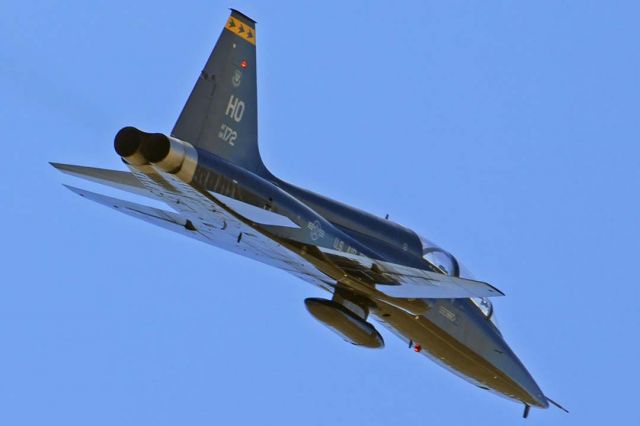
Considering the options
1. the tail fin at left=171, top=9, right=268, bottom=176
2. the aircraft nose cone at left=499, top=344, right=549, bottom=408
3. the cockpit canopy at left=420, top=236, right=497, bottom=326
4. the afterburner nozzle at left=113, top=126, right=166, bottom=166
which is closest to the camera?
the afterburner nozzle at left=113, top=126, right=166, bottom=166

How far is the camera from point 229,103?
19500 mm

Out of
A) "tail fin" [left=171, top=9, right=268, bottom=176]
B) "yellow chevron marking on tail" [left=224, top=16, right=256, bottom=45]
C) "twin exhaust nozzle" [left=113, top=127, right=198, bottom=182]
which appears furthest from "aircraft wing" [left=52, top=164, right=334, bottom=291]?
"yellow chevron marking on tail" [left=224, top=16, right=256, bottom=45]

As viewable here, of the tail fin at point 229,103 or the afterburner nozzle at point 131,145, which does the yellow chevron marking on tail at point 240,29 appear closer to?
the tail fin at point 229,103

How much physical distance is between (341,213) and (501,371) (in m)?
4.09

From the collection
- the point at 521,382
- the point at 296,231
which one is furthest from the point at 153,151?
the point at 521,382

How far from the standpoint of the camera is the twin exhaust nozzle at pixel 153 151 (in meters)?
17.5

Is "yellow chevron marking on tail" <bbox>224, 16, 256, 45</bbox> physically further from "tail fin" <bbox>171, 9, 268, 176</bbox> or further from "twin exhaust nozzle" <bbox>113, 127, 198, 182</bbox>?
"twin exhaust nozzle" <bbox>113, 127, 198, 182</bbox>

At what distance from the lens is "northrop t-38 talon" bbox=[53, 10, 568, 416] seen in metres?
18.3

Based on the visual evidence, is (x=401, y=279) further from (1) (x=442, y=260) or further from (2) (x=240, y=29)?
(2) (x=240, y=29)

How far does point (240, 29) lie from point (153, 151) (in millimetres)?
2921

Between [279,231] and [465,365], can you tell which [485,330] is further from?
[279,231]

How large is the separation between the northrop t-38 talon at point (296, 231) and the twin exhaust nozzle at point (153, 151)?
13mm

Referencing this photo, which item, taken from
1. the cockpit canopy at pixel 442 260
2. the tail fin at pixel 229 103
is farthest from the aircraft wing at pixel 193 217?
the cockpit canopy at pixel 442 260

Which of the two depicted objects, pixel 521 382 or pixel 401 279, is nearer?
pixel 401 279
